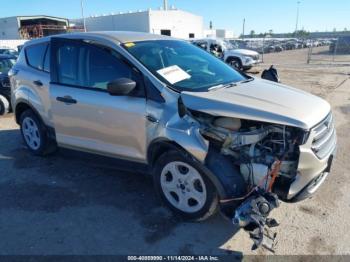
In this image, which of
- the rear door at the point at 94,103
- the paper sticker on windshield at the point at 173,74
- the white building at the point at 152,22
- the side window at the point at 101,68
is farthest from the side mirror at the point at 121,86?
the white building at the point at 152,22

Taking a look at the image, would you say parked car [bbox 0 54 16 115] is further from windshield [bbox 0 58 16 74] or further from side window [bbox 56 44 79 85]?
side window [bbox 56 44 79 85]

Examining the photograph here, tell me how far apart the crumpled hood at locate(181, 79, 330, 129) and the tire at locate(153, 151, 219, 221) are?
56 centimetres

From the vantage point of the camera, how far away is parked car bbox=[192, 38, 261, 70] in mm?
18844

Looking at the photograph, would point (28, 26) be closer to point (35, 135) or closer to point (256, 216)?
point (35, 135)

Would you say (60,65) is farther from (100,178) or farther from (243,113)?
(243,113)

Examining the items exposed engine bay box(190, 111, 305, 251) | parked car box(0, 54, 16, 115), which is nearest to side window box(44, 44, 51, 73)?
exposed engine bay box(190, 111, 305, 251)

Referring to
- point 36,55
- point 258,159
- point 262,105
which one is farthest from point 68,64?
point 258,159

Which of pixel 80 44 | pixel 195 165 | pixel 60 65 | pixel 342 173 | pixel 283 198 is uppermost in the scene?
pixel 80 44

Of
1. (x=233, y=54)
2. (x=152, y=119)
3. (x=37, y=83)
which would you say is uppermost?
(x=37, y=83)

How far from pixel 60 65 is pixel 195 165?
248cm

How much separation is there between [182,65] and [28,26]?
2037 inches

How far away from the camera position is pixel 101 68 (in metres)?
4.09

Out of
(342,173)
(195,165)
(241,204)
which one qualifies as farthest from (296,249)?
(342,173)

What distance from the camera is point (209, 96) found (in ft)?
11.0
